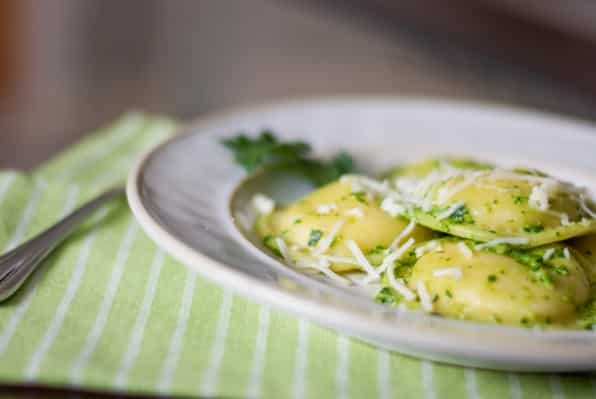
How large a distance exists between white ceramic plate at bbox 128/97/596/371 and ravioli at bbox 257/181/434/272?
0.61ft

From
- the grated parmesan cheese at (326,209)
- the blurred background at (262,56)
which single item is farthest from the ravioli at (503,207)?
the blurred background at (262,56)

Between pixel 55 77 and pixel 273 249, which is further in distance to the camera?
pixel 55 77

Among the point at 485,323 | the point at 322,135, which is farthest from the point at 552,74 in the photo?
the point at 485,323

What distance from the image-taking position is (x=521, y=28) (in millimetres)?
5922

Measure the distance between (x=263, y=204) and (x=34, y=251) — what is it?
32.3 inches

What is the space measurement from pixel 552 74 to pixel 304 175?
2.91m

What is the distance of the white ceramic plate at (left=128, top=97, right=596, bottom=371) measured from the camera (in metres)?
1.59

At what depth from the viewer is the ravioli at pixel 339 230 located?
7.61 feet

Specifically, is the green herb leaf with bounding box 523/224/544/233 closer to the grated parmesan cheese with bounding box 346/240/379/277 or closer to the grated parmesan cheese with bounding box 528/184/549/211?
the grated parmesan cheese with bounding box 528/184/549/211

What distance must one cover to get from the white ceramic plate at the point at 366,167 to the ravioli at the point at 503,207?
407 mm

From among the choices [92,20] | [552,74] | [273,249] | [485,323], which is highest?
[485,323]

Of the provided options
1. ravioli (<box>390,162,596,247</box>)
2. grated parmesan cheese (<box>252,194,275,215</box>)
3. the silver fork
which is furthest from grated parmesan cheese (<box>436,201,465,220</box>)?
the silver fork

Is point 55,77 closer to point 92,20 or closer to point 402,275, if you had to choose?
point 92,20

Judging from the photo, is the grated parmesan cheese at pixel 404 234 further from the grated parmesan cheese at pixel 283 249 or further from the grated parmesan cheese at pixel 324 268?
the grated parmesan cheese at pixel 283 249
